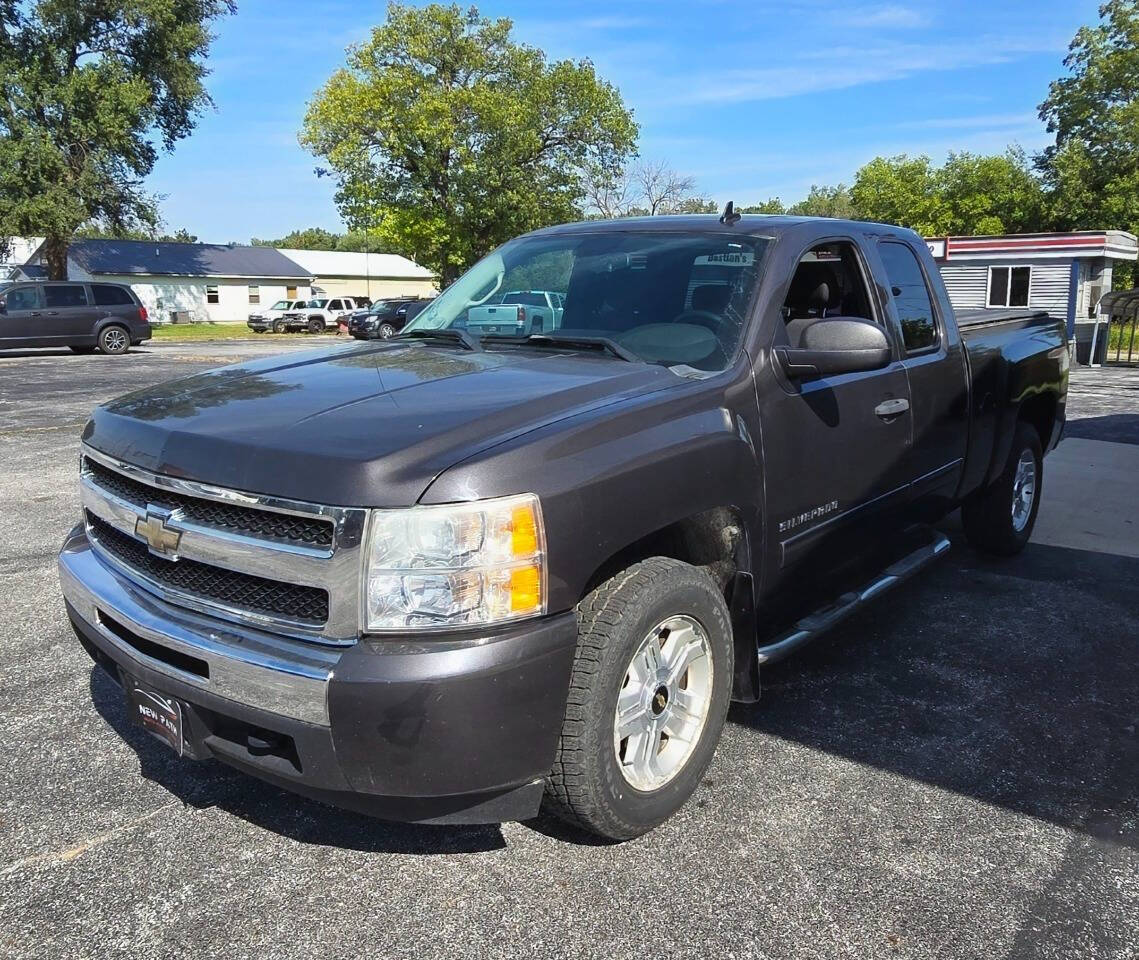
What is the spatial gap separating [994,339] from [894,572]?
71.1 inches

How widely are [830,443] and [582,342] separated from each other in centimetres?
99

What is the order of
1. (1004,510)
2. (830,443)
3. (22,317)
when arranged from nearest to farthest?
1. (830,443)
2. (1004,510)
3. (22,317)

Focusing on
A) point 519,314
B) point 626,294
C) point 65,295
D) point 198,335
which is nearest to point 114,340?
point 65,295

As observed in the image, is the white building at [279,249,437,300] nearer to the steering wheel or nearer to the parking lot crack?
the steering wheel

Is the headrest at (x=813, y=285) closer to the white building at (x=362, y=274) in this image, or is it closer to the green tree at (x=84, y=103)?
the green tree at (x=84, y=103)

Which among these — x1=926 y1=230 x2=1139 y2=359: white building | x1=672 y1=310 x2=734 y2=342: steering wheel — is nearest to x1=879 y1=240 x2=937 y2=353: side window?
x1=672 y1=310 x2=734 y2=342: steering wheel

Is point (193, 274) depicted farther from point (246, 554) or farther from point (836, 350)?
point (246, 554)

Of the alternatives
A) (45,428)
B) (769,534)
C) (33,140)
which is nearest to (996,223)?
(33,140)

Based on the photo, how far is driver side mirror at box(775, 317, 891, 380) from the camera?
3248mm

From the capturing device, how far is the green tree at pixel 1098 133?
137ft

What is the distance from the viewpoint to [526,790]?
2.43 m

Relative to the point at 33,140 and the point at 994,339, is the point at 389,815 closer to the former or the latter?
the point at 994,339

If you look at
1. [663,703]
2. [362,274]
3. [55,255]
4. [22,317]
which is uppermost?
[55,255]

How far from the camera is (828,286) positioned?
4125mm
